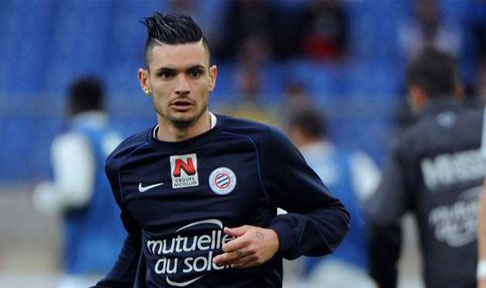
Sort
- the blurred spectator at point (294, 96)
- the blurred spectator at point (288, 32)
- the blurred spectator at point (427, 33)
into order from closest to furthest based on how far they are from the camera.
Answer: the blurred spectator at point (294, 96) < the blurred spectator at point (427, 33) < the blurred spectator at point (288, 32)

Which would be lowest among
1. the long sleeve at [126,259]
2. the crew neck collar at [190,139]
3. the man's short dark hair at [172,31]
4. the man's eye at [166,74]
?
the long sleeve at [126,259]

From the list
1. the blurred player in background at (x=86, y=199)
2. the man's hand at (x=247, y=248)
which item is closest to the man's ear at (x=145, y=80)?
the man's hand at (x=247, y=248)

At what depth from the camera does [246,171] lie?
14.0ft

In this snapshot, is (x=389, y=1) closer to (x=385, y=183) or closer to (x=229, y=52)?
(x=229, y=52)

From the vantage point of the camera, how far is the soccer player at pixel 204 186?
420cm

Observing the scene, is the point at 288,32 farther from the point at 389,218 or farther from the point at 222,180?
the point at 222,180

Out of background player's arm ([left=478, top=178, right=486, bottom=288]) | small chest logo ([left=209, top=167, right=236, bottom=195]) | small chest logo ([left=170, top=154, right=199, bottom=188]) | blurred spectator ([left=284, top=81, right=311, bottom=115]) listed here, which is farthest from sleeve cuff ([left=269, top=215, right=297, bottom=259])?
blurred spectator ([left=284, top=81, right=311, bottom=115])

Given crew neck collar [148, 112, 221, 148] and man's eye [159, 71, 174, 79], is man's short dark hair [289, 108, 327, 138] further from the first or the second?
man's eye [159, 71, 174, 79]

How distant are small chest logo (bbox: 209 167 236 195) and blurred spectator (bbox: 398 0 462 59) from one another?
851 centimetres

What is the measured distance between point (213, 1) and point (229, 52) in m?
1.80

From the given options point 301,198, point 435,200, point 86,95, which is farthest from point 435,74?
point 86,95

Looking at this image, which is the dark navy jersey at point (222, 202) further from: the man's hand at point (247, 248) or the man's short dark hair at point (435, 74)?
the man's short dark hair at point (435, 74)

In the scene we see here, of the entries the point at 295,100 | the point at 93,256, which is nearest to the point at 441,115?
the point at 93,256

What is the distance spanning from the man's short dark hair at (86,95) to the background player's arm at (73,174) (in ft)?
1.18
